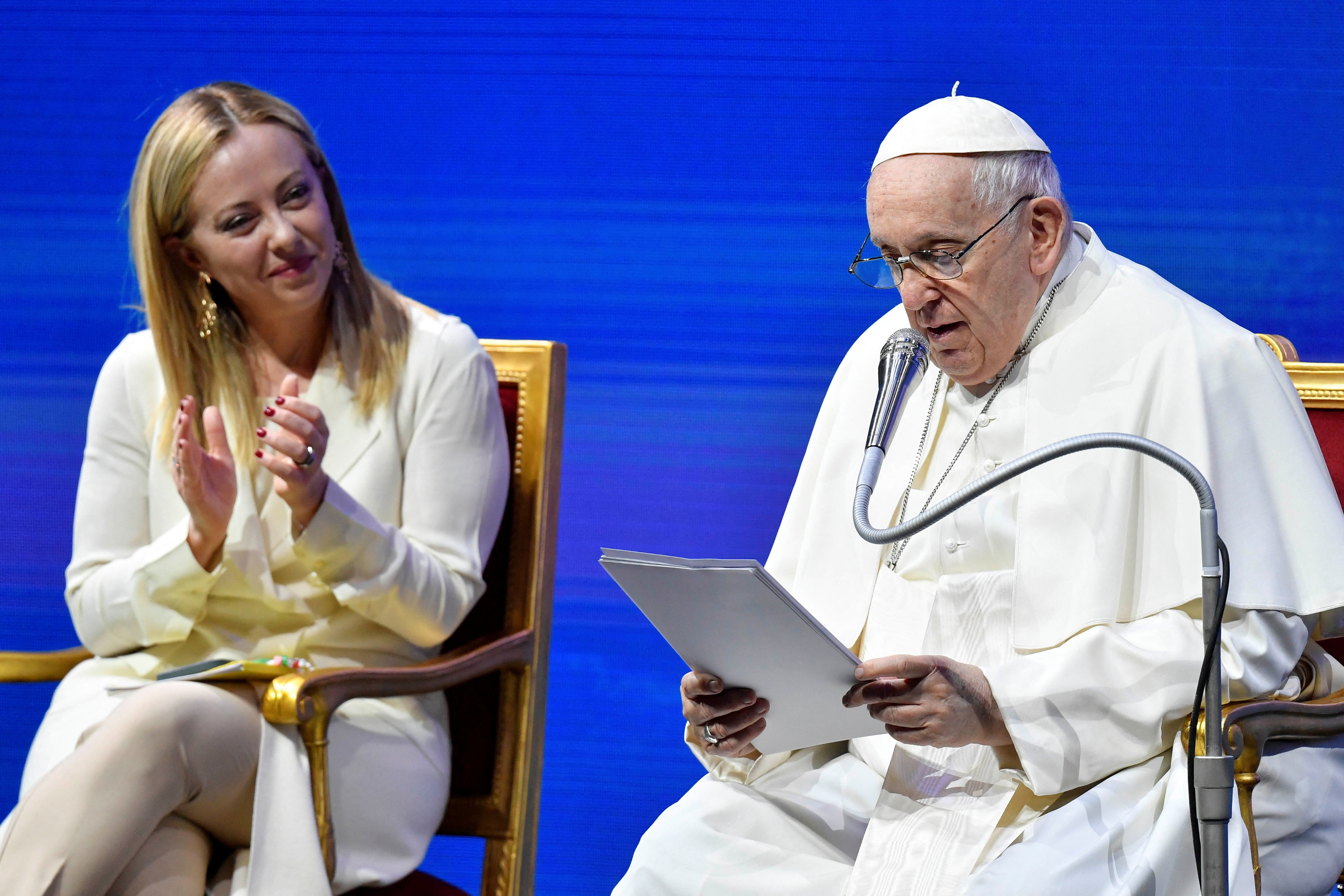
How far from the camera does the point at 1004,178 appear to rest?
218 centimetres

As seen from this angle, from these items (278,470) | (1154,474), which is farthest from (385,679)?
(1154,474)

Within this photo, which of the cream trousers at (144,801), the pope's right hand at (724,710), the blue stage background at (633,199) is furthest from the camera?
the blue stage background at (633,199)

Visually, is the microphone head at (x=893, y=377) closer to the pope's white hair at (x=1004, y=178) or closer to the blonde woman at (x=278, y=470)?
the pope's white hair at (x=1004, y=178)

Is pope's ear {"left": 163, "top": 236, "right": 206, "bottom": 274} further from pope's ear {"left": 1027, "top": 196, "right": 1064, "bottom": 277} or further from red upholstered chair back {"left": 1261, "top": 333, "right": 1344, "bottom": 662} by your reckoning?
red upholstered chair back {"left": 1261, "top": 333, "right": 1344, "bottom": 662}

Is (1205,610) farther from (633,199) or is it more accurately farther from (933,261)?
(633,199)

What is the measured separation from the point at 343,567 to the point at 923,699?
1202mm

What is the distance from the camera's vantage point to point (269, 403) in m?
2.70

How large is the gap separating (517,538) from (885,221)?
118 cm

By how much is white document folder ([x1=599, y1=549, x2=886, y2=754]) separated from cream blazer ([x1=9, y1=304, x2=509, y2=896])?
814 mm

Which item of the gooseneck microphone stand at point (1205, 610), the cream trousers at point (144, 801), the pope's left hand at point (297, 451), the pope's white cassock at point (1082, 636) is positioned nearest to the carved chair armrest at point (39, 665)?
the cream trousers at point (144, 801)

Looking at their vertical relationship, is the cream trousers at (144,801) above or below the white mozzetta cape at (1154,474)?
below

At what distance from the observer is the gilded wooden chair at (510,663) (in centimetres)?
274

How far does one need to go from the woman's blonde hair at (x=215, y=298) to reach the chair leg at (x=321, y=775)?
719mm

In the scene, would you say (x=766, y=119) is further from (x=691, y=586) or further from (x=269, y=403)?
(x=691, y=586)
